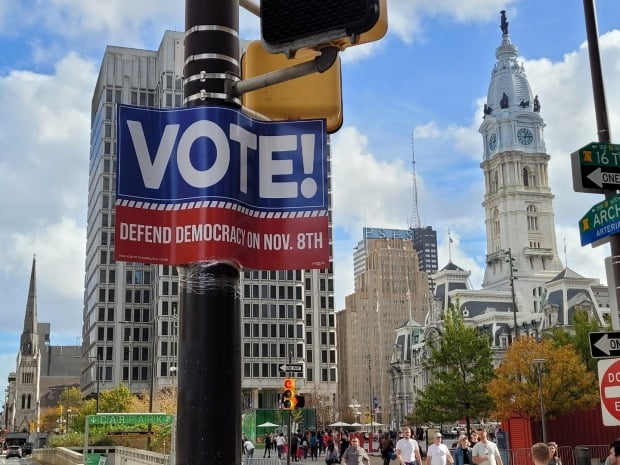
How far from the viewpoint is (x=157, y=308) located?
107000 millimetres

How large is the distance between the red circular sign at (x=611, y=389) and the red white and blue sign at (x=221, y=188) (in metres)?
4.37

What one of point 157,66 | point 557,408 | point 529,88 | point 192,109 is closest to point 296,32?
point 192,109

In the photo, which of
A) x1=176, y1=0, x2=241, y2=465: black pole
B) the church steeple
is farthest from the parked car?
the church steeple

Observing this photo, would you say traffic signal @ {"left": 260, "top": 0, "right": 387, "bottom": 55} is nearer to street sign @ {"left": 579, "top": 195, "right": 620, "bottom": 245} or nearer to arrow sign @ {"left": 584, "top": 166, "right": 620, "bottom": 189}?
street sign @ {"left": 579, "top": 195, "right": 620, "bottom": 245}

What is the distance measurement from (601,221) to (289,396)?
13.2 metres

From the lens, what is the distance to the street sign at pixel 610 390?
26.7 ft

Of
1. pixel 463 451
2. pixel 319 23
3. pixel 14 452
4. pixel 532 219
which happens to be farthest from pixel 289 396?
pixel 532 219

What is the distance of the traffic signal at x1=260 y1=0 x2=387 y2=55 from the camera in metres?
4.62

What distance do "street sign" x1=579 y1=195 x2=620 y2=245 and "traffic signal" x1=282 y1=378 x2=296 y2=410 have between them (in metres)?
12.4

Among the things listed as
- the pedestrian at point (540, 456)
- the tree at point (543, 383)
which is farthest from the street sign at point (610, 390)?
the tree at point (543, 383)

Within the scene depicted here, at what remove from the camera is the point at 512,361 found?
50.2m

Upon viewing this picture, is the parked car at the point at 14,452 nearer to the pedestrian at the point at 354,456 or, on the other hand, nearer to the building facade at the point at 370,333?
the pedestrian at the point at 354,456

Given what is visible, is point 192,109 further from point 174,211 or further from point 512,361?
point 512,361

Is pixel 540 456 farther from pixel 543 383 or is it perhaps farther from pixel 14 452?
pixel 14 452
